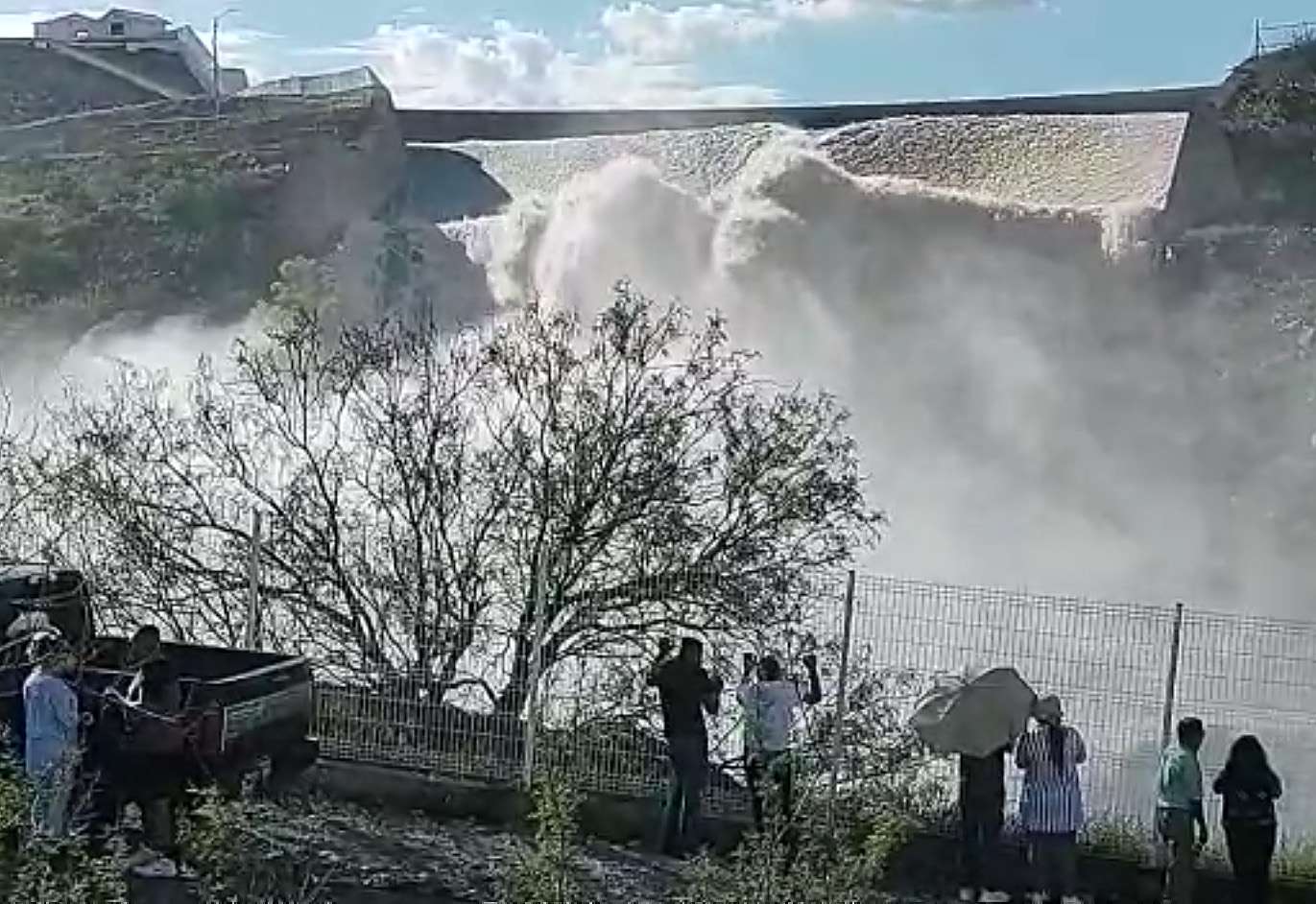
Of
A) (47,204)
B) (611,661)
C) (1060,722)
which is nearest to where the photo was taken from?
(1060,722)

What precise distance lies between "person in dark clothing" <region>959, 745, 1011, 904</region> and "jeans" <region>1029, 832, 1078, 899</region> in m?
0.22

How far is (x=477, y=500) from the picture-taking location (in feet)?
42.0

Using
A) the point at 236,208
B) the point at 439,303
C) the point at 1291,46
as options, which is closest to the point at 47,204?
the point at 236,208

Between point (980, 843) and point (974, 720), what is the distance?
0.72 meters

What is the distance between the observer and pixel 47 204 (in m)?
47.2

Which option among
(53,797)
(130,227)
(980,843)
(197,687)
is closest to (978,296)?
(130,227)

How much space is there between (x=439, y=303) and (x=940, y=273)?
11331mm

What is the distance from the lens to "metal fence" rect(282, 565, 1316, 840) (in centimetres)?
1014

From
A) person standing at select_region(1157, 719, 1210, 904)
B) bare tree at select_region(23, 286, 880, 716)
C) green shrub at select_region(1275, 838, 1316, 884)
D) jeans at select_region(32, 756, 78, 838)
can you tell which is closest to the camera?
jeans at select_region(32, 756, 78, 838)

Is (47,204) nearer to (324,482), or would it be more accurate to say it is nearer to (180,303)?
(180,303)

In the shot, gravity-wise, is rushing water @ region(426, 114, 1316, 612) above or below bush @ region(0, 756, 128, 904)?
above

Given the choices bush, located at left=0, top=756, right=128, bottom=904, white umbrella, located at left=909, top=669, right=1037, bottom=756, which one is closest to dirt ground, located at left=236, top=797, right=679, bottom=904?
white umbrella, located at left=909, top=669, right=1037, bottom=756

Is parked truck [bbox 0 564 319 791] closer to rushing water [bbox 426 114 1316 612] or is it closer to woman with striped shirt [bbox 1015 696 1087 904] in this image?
woman with striped shirt [bbox 1015 696 1087 904]

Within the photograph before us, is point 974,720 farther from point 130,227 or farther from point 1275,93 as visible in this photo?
point 130,227
